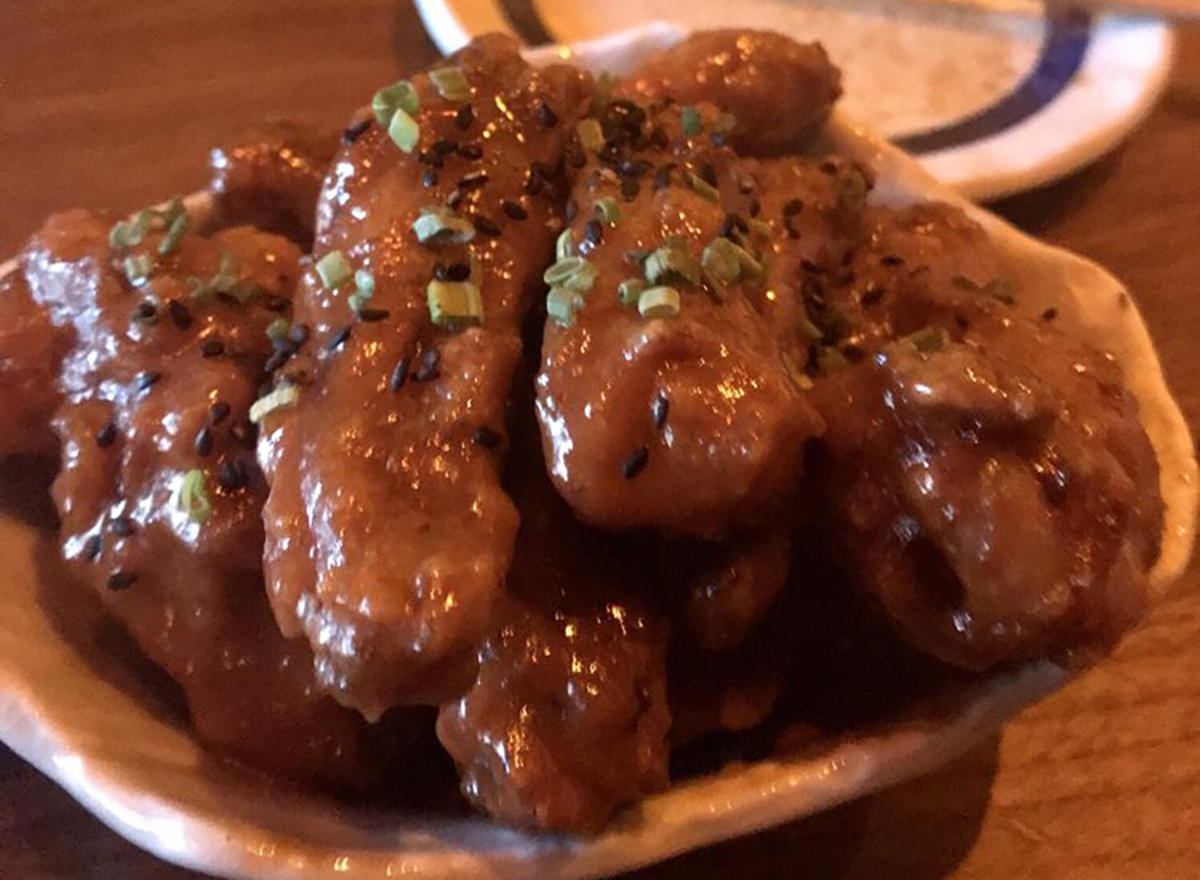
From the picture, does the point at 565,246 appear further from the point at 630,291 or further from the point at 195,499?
the point at 195,499

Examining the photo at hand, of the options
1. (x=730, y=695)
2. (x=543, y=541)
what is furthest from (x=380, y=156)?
(x=730, y=695)

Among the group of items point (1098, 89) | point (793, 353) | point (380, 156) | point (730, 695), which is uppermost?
point (380, 156)

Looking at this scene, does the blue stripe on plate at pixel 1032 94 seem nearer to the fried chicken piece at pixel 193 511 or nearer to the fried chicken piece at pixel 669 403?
the fried chicken piece at pixel 669 403

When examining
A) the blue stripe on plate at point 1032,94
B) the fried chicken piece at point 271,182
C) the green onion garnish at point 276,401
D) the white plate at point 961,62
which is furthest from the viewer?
the blue stripe on plate at point 1032,94

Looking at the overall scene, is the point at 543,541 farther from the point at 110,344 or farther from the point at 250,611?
the point at 110,344

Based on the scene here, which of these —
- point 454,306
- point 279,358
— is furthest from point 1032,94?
point 279,358

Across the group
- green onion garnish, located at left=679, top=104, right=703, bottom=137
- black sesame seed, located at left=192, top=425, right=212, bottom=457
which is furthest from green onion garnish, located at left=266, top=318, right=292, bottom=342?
green onion garnish, located at left=679, top=104, right=703, bottom=137

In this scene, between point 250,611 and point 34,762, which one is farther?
point 250,611

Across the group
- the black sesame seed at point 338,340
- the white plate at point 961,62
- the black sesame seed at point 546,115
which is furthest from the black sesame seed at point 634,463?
the white plate at point 961,62
